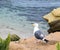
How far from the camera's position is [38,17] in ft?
48.5

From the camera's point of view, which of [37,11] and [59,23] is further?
[37,11]

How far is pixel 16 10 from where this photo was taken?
55.9 ft

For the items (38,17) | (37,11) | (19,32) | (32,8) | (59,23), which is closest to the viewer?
(59,23)

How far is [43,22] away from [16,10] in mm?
4310

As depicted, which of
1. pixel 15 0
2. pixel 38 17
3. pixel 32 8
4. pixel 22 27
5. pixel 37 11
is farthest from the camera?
pixel 15 0

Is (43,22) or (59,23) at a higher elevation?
(59,23)

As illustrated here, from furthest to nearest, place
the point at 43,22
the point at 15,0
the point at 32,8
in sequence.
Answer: the point at 15,0
the point at 32,8
the point at 43,22

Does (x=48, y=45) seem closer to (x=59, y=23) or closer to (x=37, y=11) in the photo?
(x=59, y=23)

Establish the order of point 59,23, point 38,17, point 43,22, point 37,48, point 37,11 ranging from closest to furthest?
point 37,48 < point 59,23 < point 43,22 < point 38,17 < point 37,11

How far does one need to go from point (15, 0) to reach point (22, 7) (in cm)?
450

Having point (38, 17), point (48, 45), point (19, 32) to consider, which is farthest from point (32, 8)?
point (48, 45)

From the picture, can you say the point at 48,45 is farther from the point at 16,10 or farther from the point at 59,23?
the point at 16,10

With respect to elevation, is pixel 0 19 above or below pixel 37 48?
below

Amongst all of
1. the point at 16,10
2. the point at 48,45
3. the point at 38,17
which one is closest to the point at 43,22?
the point at 38,17
